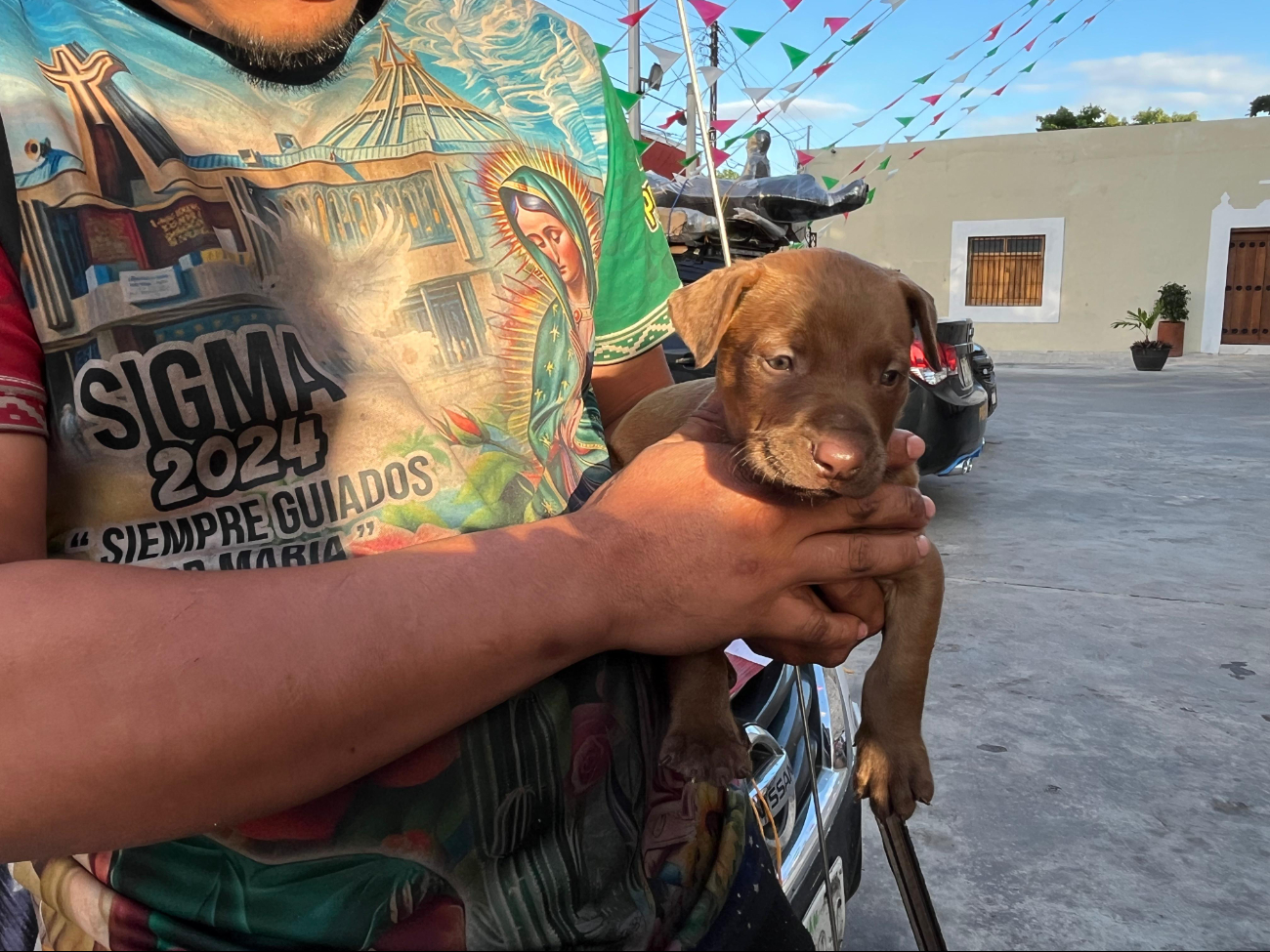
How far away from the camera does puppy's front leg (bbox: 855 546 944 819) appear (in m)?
1.90

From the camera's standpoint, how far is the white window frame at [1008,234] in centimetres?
2470

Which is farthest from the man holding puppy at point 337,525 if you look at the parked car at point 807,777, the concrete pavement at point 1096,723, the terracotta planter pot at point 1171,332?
the terracotta planter pot at point 1171,332

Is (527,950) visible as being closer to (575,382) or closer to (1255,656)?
(575,382)

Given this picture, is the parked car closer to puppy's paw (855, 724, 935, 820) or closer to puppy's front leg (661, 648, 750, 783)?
puppy's paw (855, 724, 935, 820)

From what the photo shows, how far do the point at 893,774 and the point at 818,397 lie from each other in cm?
78

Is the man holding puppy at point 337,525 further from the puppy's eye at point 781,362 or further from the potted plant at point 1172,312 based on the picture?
the potted plant at point 1172,312

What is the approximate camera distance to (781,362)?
1961 mm

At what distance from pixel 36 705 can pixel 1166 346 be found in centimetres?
2398

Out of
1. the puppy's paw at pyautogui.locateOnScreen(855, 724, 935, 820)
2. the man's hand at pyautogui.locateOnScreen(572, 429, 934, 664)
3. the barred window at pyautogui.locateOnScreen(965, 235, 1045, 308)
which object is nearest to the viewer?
the man's hand at pyautogui.locateOnScreen(572, 429, 934, 664)

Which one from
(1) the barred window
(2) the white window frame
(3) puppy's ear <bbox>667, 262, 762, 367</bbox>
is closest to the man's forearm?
(3) puppy's ear <bbox>667, 262, 762, 367</bbox>

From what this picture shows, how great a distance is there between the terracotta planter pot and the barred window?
3.01 metres

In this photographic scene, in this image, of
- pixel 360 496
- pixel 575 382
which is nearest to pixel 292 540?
pixel 360 496

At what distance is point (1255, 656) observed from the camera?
501 cm

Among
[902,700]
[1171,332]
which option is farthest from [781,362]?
[1171,332]
